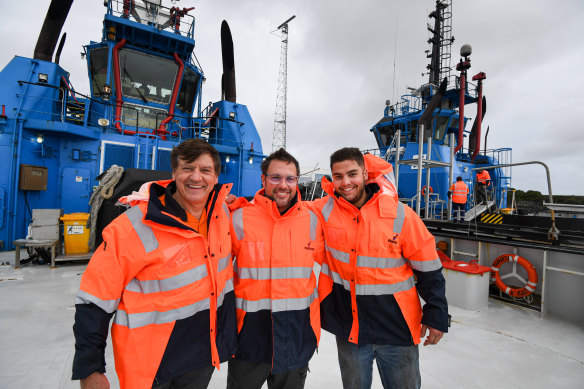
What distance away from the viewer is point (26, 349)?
→ 2.82 metres

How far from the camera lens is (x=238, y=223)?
1.79 m

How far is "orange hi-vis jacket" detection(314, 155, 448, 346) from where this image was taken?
170cm

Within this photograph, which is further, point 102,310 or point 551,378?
point 551,378

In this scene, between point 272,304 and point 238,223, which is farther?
point 238,223

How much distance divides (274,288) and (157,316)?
631mm

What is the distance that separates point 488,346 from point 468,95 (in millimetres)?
13542

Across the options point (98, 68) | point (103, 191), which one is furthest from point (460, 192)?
point (98, 68)

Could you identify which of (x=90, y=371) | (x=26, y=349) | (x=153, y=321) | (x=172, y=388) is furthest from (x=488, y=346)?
(x=26, y=349)

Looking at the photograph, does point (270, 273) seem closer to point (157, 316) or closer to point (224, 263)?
point (224, 263)

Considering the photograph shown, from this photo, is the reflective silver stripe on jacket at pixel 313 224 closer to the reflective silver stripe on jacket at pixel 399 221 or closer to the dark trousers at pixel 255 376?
the reflective silver stripe on jacket at pixel 399 221

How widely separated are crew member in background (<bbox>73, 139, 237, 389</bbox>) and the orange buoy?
465 cm

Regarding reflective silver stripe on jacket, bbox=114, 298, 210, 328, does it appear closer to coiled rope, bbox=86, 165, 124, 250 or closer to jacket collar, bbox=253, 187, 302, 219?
jacket collar, bbox=253, 187, 302, 219

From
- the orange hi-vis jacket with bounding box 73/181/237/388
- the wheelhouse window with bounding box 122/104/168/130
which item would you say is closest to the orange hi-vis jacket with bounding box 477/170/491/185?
the orange hi-vis jacket with bounding box 73/181/237/388

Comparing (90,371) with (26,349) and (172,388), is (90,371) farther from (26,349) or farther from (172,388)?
(26,349)
